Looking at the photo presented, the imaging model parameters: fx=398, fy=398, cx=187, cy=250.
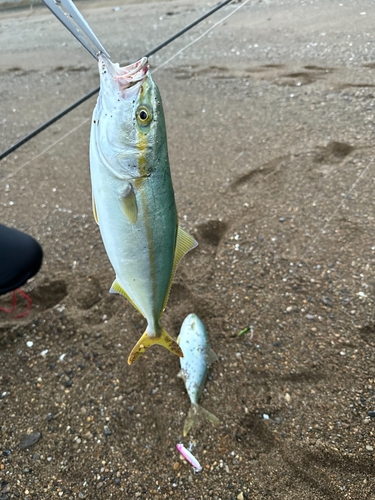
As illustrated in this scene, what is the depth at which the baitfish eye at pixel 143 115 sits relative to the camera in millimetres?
1500

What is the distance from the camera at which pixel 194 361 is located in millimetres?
2789

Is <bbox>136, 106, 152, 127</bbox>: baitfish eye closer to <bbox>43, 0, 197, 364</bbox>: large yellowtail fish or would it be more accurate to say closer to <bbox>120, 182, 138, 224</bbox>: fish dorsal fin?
<bbox>43, 0, 197, 364</bbox>: large yellowtail fish

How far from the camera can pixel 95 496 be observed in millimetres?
2379

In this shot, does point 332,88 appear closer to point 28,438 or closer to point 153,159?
point 153,159

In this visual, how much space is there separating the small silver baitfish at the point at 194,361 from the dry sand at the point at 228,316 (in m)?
0.07

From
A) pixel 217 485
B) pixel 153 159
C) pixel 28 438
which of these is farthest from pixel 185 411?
pixel 153 159

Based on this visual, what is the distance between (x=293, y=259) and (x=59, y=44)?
33.5 feet

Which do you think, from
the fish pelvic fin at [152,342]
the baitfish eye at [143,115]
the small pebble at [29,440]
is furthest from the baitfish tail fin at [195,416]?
the baitfish eye at [143,115]

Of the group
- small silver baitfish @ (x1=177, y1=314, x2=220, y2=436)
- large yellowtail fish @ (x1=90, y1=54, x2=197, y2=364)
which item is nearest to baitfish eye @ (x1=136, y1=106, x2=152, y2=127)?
large yellowtail fish @ (x1=90, y1=54, x2=197, y2=364)

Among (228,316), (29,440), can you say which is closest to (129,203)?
(228,316)

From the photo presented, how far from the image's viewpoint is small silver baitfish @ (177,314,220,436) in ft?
8.78

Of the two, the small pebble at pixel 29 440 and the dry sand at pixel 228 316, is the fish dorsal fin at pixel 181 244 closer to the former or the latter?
the dry sand at pixel 228 316

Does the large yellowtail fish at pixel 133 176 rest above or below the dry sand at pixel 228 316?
above

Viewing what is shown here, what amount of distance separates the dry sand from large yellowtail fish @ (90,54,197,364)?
134 cm
